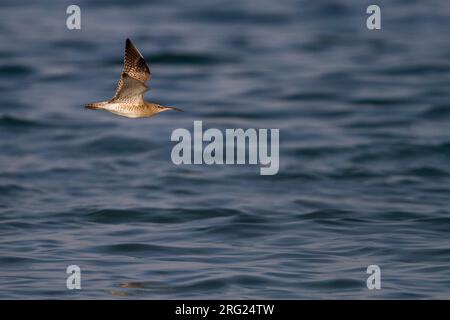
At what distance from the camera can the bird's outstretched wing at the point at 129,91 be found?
11.4 meters

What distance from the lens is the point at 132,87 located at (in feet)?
37.9

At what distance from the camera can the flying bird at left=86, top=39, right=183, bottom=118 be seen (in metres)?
11.4

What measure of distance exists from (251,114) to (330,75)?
4.00m

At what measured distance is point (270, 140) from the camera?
74.7 feet
